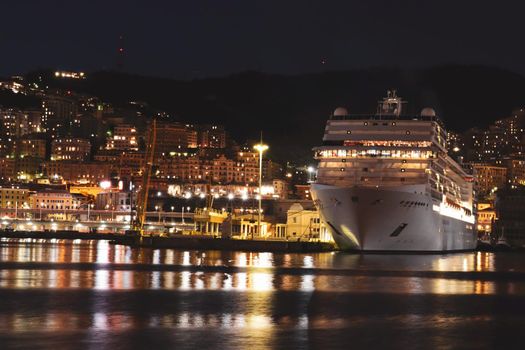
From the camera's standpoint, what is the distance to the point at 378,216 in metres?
65.3

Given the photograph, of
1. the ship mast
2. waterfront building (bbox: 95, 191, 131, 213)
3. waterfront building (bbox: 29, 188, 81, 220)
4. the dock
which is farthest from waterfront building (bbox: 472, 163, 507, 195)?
the dock

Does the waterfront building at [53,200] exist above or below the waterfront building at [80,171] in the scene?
below

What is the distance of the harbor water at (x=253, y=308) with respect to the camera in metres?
24.6

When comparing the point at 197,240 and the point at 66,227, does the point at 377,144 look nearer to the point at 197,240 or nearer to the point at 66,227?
the point at 197,240

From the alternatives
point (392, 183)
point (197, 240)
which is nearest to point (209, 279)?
point (392, 183)

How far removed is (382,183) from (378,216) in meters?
3.06

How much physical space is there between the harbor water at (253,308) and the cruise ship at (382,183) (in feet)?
44.7

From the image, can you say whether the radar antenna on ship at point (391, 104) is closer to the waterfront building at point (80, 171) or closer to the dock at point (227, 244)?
the dock at point (227, 244)

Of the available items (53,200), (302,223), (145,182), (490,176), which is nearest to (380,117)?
(302,223)

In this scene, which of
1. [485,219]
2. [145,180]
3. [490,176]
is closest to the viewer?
[145,180]

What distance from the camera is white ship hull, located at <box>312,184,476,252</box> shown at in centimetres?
6512

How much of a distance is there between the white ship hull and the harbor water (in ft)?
43.6

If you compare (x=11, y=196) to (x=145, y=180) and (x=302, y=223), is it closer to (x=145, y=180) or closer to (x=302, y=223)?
(x=145, y=180)

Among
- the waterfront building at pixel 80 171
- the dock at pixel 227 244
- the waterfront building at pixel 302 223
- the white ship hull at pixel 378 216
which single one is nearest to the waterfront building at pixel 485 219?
the waterfront building at pixel 302 223
